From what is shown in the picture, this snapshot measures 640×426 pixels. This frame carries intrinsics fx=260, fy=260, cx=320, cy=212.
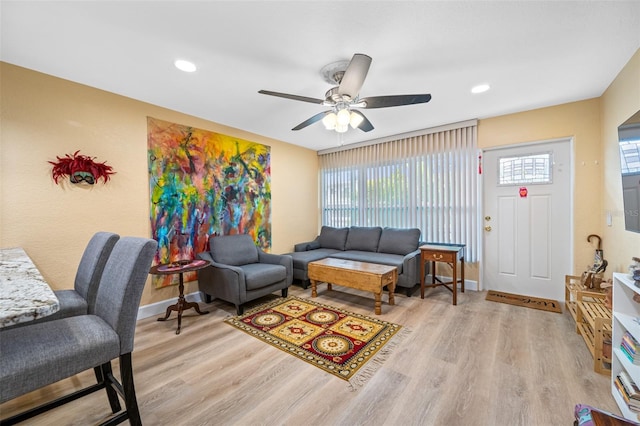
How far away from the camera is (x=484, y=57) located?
211cm

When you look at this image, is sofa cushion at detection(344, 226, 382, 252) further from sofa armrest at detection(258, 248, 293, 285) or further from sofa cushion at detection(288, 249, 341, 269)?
sofa armrest at detection(258, 248, 293, 285)

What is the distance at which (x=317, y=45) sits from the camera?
194 centimetres

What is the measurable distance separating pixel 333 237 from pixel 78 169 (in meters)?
3.60

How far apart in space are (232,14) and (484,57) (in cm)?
195

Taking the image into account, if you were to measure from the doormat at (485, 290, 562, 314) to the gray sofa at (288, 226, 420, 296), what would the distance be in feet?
3.27

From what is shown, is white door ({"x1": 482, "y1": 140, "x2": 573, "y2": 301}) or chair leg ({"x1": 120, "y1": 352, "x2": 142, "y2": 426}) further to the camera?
white door ({"x1": 482, "y1": 140, "x2": 573, "y2": 301})

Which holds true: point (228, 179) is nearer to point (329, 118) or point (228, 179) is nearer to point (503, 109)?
point (329, 118)

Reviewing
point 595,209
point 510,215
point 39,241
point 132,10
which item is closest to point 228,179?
point 39,241

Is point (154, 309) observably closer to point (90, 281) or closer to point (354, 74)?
point (90, 281)

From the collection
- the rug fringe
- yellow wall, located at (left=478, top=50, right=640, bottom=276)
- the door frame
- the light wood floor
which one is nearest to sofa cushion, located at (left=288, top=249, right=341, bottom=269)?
the light wood floor

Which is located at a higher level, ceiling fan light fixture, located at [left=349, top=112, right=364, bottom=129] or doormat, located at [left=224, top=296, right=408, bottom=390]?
ceiling fan light fixture, located at [left=349, top=112, right=364, bottom=129]

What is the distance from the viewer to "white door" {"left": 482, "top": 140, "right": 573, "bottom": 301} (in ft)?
10.7

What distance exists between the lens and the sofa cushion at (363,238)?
175 inches

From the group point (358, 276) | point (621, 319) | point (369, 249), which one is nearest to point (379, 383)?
point (358, 276)
